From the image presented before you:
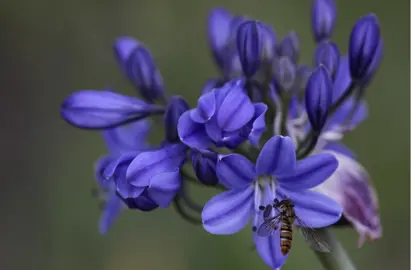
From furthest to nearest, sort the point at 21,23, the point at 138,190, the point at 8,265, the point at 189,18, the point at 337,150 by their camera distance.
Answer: the point at 21,23, the point at 189,18, the point at 8,265, the point at 337,150, the point at 138,190

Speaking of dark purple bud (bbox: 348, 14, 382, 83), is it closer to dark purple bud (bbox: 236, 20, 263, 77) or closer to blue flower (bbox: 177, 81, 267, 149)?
dark purple bud (bbox: 236, 20, 263, 77)

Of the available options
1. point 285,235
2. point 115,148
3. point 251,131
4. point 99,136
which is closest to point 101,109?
point 115,148

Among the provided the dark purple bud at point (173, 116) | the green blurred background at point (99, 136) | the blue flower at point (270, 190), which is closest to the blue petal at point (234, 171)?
the blue flower at point (270, 190)

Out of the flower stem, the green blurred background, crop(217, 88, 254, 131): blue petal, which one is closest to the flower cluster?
crop(217, 88, 254, 131): blue petal

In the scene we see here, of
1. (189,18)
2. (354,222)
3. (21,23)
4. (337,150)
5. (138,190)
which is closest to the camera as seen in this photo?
(138,190)

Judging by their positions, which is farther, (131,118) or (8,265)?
(8,265)

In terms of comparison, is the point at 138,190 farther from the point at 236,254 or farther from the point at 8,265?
the point at 8,265

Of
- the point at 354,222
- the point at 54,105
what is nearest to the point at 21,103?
the point at 54,105
